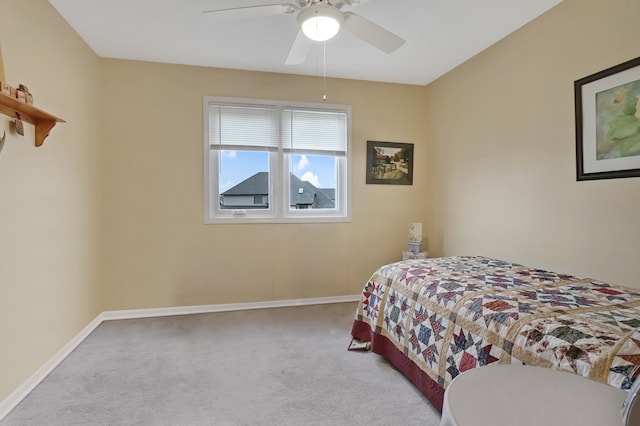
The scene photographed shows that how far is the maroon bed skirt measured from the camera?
175cm

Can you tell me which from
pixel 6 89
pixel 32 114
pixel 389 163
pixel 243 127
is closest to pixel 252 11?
pixel 6 89

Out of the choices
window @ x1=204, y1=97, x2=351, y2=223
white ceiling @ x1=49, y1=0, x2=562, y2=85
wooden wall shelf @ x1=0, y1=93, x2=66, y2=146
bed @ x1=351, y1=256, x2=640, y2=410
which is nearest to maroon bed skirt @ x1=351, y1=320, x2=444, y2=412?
bed @ x1=351, y1=256, x2=640, y2=410

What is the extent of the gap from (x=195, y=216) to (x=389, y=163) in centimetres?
219

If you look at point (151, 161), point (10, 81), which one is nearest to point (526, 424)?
point (10, 81)

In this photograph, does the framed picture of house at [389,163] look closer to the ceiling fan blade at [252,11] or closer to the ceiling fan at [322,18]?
the ceiling fan at [322,18]

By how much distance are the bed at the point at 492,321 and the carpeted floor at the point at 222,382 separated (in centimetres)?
23

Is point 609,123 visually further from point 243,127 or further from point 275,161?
point 243,127

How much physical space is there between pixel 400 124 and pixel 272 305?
2.49 meters

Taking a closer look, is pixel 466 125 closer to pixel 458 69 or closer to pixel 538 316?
pixel 458 69

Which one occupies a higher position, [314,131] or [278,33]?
[278,33]

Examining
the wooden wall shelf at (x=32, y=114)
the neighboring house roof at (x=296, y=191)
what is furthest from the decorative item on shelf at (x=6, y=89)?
the neighboring house roof at (x=296, y=191)

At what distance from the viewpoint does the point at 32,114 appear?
205 centimetres

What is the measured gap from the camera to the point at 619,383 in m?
1.04

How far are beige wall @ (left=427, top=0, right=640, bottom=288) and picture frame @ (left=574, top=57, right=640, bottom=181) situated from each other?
2.4 inches
